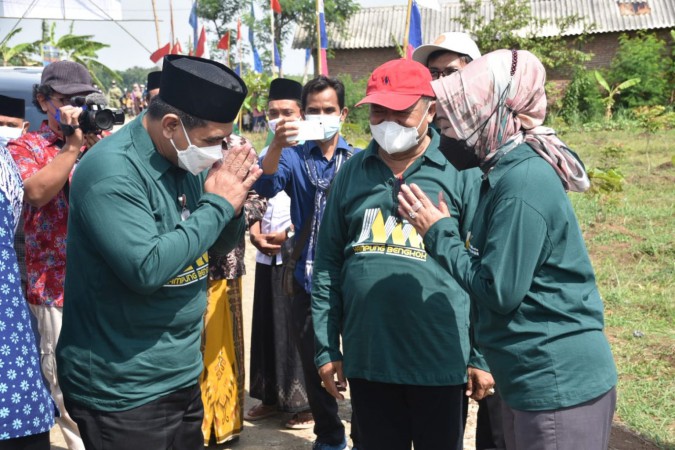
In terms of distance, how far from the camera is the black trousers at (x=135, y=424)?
8.43ft

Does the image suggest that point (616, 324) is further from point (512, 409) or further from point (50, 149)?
point (50, 149)

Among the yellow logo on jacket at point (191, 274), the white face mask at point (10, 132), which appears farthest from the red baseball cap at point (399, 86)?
the white face mask at point (10, 132)

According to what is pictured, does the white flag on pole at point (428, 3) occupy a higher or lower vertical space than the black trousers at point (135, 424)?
higher

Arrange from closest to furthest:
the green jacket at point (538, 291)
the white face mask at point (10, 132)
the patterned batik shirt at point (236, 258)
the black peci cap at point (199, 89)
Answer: the green jacket at point (538, 291), the black peci cap at point (199, 89), the white face mask at point (10, 132), the patterned batik shirt at point (236, 258)

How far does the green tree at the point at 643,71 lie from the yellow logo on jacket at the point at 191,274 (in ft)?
71.4

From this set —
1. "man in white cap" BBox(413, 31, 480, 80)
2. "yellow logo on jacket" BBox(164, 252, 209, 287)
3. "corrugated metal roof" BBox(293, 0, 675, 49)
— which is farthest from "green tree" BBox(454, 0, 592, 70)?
"yellow logo on jacket" BBox(164, 252, 209, 287)

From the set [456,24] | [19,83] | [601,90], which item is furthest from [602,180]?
[456,24]

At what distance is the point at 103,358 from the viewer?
2.52 metres

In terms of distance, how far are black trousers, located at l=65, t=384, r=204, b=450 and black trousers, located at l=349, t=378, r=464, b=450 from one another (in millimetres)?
736

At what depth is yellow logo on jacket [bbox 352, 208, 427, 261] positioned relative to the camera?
9.81 feet

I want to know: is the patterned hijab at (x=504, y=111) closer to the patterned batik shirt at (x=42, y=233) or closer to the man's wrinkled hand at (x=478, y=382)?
the man's wrinkled hand at (x=478, y=382)

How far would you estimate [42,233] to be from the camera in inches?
153

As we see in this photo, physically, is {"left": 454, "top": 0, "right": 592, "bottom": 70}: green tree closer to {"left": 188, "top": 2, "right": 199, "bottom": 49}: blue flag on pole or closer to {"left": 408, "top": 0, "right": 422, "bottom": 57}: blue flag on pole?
{"left": 188, "top": 2, "right": 199, "bottom": 49}: blue flag on pole

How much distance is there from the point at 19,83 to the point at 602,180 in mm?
7001
